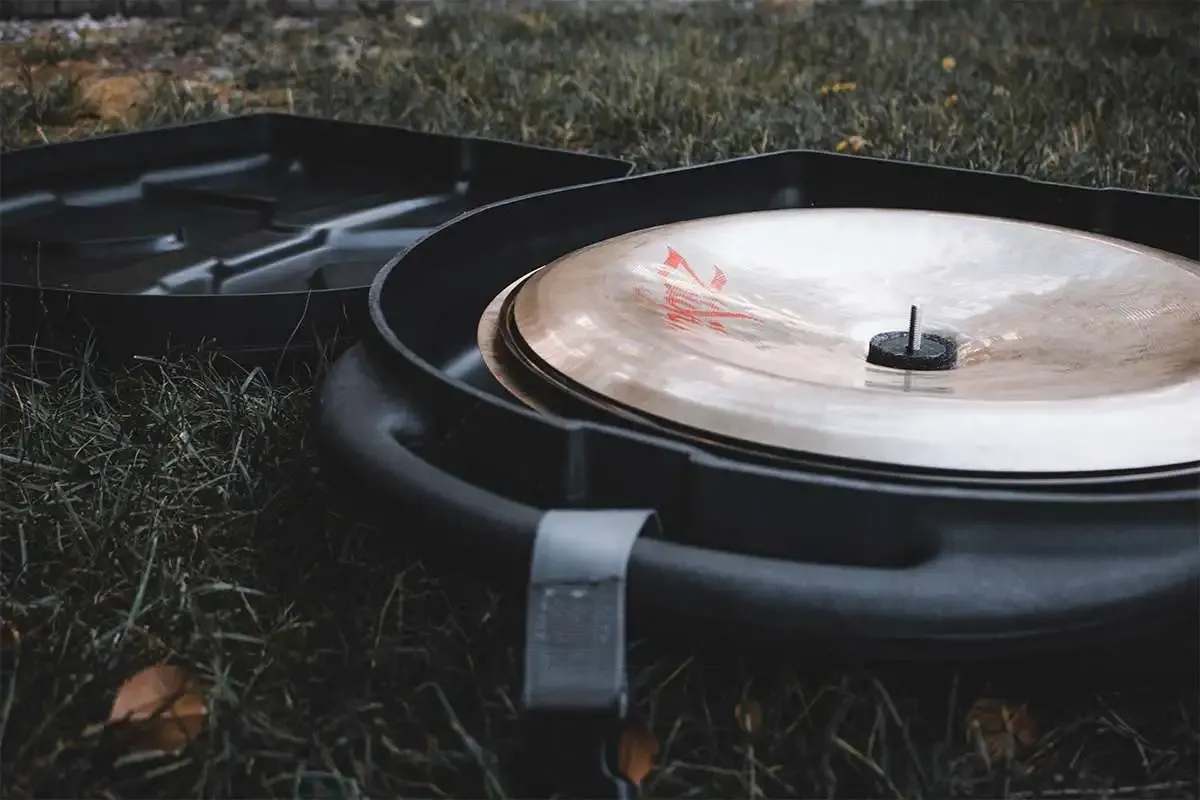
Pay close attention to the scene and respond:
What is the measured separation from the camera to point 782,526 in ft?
2.30

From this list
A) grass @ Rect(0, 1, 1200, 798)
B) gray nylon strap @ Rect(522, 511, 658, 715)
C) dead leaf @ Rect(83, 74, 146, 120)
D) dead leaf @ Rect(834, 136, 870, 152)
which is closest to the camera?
gray nylon strap @ Rect(522, 511, 658, 715)

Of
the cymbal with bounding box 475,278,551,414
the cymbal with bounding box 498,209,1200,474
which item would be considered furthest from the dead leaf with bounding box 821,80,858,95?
the cymbal with bounding box 475,278,551,414

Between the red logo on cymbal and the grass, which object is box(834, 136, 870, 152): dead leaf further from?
the grass

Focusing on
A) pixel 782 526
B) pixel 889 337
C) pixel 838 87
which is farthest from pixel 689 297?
pixel 838 87

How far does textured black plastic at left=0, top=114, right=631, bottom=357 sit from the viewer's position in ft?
4.02


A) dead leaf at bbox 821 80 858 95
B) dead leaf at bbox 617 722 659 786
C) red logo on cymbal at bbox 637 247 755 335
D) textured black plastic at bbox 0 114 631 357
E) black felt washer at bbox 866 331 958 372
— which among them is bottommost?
dead leaf at bbox 617 722 659 786

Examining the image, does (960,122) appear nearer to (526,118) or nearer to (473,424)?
(526,118)

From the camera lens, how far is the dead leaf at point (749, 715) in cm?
77

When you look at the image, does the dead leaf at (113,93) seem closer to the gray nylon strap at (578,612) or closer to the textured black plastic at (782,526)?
the textured black plastic at (782,526)

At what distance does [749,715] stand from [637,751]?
8 centimetres

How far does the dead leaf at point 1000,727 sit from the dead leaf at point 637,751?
20 cm

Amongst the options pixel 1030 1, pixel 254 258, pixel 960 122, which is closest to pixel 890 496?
pixel 254 258

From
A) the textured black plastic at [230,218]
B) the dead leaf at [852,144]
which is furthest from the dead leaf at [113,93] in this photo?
the dead leaf at [852,144]

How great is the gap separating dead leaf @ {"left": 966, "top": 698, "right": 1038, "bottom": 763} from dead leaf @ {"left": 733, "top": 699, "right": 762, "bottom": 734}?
13cm
